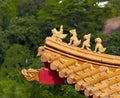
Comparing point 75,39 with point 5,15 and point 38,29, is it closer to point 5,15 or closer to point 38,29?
point 38,29

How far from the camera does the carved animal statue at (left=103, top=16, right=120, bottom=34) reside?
28034mm

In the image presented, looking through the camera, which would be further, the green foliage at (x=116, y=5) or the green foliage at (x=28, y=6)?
the green foliage at (x=28, y=6)

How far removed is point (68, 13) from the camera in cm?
2739

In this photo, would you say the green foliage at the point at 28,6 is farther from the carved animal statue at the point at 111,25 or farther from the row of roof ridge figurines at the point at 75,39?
the row of roof ridge figurines at the point at 75,39

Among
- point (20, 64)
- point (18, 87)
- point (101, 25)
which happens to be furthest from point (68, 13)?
point (18, 87)

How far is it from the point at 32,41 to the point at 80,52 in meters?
23.6

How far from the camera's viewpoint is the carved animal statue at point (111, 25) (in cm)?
2803

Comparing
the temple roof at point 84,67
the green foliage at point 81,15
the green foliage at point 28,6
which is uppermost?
the temple roof at point 84,67

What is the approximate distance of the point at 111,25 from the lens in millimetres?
28281

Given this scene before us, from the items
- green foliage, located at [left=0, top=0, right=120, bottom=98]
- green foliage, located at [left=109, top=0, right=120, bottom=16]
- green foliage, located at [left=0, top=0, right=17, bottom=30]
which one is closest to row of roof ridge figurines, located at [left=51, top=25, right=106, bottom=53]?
green foliage, located at [left=0, top=0, right=120, bottom=98]

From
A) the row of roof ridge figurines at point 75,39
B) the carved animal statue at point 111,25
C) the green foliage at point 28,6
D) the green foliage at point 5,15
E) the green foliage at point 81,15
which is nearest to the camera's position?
the row of roof ridge figurines at point 75,39

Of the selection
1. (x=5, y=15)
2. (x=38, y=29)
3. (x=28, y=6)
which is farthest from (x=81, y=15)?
(x=28, y=6)

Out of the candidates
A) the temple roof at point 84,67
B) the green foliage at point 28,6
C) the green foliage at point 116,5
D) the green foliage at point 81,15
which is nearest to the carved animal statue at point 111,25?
the green foliage at point 81,15

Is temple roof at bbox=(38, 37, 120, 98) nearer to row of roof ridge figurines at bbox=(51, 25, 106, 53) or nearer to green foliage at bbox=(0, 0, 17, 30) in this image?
row of roof ridge figurines at bbox=(51, 25, 106, 53)
